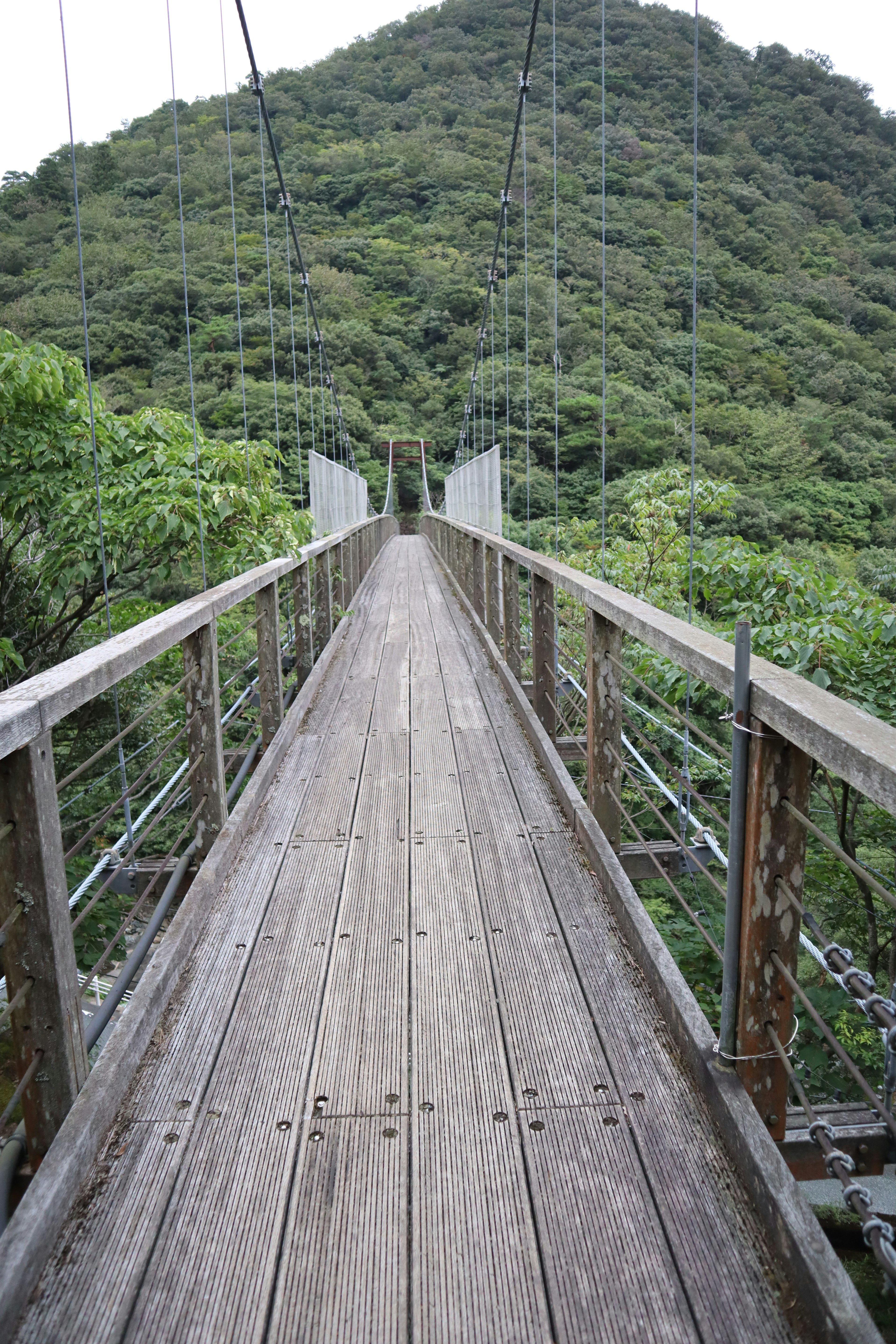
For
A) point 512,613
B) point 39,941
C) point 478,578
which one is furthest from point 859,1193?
point 478,578

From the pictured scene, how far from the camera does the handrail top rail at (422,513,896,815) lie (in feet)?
2.86

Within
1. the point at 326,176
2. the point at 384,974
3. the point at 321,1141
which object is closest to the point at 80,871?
the point at 384,974

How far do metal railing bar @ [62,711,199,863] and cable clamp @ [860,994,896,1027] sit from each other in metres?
0.97

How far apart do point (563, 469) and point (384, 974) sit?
905 inches

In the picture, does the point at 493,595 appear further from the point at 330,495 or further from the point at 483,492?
the point at 330,495

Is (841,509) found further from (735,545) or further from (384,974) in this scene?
(384,974)

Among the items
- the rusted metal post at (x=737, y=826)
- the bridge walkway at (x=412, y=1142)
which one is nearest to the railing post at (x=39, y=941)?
the bridge walkway at (x=412, y=1142)

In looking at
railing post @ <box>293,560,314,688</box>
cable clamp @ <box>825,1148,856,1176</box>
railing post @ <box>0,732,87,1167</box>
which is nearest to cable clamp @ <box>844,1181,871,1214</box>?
cable clamp @ <box>825,1148,856,1176</box>

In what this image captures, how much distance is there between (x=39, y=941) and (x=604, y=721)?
4.62 ft

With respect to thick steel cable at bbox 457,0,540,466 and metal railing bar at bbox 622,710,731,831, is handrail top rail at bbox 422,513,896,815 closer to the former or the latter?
metal railing bar at bbox 622,710,731,831

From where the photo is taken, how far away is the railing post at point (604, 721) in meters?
2.19

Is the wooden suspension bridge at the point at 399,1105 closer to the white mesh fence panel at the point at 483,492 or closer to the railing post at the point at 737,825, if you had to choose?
the railing post at the point at 737,825

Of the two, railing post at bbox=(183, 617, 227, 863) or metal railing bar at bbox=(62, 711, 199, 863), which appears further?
railing post at bbox=(183, 617, 227, 863)

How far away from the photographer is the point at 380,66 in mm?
49562
